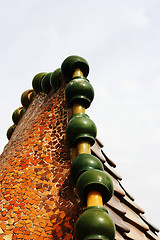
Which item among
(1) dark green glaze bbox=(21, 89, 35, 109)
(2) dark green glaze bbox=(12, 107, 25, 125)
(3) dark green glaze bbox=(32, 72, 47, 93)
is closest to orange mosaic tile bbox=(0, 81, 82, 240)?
(3) dark green glaze bbox=(32, 72, 47, 93)

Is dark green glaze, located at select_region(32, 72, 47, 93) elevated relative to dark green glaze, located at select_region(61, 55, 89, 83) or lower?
elevated

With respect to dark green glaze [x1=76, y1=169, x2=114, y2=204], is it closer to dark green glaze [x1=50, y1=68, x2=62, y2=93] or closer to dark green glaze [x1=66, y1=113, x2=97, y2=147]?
dark green glaze [x1=66, y1=113, x2=97, y2=147]

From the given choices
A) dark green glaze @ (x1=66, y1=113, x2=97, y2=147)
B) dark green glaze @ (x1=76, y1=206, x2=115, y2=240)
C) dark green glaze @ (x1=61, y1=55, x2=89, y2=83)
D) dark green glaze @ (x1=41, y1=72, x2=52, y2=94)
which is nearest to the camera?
dark green glaze @ (x1=76, y1=206, x2=115, y2=240)

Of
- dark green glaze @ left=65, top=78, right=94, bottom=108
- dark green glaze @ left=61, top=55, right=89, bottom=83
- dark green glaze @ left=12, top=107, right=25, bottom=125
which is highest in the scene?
dark green glaze @ left=12, top=107, right=25, bottom=125

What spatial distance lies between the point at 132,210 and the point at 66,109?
1321mm

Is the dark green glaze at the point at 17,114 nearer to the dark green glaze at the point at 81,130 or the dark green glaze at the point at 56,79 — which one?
the dark green glaze at the point at 56,79

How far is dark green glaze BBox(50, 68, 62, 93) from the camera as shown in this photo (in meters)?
3.45

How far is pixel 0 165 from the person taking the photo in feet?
10.4

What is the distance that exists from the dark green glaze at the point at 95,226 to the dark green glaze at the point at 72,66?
1674mm

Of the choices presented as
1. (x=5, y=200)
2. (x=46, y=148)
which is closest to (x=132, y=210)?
(x=46, y=148)

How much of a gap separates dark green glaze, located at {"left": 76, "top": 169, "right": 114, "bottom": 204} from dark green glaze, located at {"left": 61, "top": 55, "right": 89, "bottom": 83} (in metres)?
1.36

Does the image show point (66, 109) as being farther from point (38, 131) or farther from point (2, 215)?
point (2, 215)

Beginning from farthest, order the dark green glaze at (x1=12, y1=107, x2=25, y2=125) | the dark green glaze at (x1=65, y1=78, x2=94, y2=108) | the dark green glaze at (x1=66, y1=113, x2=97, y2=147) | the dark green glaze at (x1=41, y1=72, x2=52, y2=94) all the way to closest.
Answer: the dark green glaze at (x1=12, y1=107, x2=25, y2=125) → the dark green glaze at (x1=41, y1=72, x2=52, y2=94) → the dark green glaze at (x1=65, y1=78, x2=94, y2=108) → the dark green glaze at (x1=66, y1=113, x2=97, y2=147)

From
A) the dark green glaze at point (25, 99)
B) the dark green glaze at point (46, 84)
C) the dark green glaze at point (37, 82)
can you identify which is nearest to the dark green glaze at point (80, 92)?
the dark green glaze at point (46, 84)
